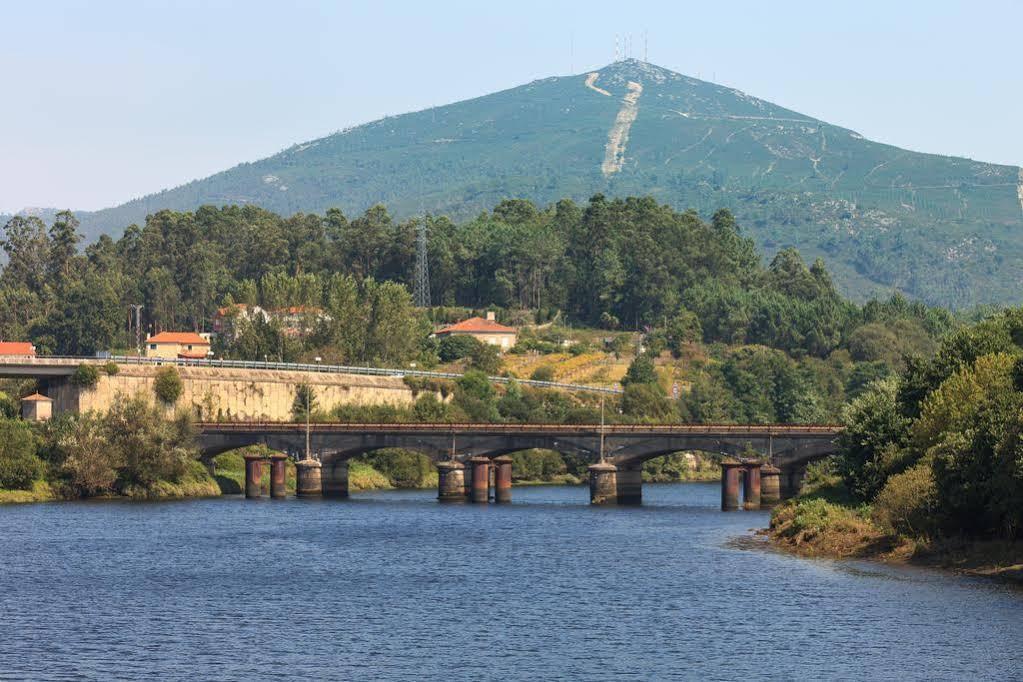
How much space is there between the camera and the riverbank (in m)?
92.6

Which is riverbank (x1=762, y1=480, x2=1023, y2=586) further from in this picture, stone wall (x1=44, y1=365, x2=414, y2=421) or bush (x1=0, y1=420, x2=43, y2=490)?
stone wall (x1=44, y1=365, x2=414, y2=421)

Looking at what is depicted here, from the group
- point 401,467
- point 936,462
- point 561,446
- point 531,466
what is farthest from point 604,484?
point 936,462

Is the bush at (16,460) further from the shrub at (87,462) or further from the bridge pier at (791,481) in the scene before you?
the bridge pier at (791,481)

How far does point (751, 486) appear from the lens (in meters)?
154

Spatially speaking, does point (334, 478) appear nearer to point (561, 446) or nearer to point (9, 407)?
point (561, 446)

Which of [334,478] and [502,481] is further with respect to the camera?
[334,478]

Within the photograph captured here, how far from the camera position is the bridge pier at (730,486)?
152 meters

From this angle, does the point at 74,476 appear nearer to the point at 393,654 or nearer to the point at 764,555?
the point at 764,555

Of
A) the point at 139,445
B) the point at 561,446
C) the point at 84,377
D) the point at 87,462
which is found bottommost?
the point at 87,462

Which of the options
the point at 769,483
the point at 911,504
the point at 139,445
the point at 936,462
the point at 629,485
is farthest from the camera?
the point at 629,485

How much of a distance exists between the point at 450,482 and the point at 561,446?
417 inches

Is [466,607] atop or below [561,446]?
below

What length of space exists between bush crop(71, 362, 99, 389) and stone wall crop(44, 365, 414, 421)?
522mm

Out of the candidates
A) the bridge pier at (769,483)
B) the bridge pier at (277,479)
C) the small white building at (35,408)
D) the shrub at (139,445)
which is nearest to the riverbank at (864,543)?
the bridge pier at (769,483)
